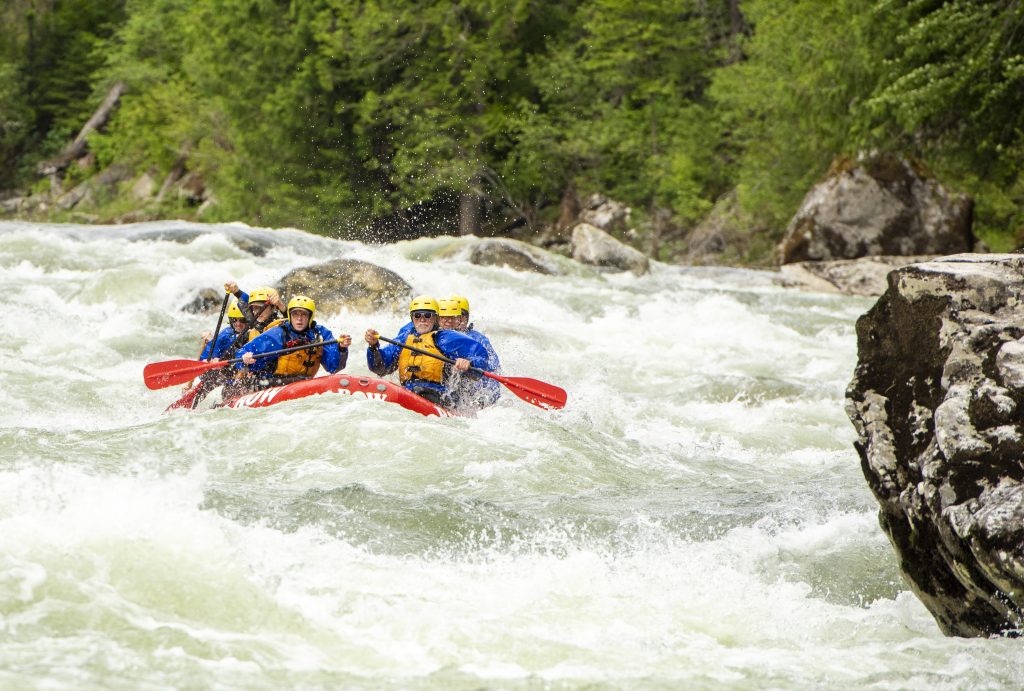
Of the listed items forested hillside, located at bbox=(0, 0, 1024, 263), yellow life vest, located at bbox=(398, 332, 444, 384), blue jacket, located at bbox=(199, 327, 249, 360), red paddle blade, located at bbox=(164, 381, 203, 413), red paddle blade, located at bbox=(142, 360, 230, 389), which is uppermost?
forested hillside, located at bbox=(0, 0, 1024, 263)

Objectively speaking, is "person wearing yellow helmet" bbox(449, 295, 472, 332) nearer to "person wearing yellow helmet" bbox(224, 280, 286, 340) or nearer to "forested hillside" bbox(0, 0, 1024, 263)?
"person wearing yellow helmet" bbox(224, 280, 286, 340)

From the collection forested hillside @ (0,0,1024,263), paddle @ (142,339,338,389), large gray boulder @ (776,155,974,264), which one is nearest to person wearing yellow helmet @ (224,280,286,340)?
paddle @ (142,339,338,389)

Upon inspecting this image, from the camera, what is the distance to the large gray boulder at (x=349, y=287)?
483 inches

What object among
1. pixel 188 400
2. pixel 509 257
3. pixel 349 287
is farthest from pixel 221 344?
pixel 509 257

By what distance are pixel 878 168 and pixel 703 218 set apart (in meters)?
5.23

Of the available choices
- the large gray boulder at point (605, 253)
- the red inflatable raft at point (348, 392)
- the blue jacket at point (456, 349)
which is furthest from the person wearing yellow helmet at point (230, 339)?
the large gray boulder at point (605, 253)

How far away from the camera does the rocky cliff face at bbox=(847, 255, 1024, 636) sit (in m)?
3.30

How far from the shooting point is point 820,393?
9.34 meters

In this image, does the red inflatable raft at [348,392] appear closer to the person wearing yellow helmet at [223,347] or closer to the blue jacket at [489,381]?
the blue jacket at [489,381]

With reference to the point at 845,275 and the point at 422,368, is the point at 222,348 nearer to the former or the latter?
the point at 422,368

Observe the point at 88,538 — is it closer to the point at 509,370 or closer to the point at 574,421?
the point at 574,421

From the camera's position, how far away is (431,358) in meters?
8.13

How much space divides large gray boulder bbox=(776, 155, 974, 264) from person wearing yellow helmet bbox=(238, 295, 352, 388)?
11.6 meters

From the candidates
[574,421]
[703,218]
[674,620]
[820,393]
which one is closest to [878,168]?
[703,218]
